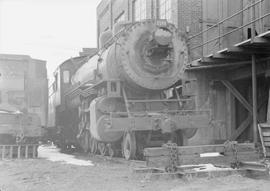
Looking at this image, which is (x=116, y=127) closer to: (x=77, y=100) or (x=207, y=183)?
Result: (x=207, y=183)

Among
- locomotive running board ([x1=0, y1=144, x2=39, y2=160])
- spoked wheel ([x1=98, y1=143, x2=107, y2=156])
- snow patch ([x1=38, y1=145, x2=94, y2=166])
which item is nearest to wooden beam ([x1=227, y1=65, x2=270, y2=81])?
spoked wheel ([x1=98, y1=143, x2=107, y2=156])

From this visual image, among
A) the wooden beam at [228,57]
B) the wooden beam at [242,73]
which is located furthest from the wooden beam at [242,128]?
the wooden beam at [228,57]

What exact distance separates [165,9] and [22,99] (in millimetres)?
7071

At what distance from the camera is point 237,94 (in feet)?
44.9

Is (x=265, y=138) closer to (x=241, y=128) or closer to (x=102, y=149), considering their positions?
(x=241, y=128)

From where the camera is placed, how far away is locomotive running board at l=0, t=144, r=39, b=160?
13.2m

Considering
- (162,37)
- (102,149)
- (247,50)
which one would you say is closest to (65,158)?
(102,149)

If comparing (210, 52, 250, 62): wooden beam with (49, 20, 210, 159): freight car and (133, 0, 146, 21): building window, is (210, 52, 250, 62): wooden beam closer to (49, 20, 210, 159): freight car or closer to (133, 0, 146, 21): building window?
(49, 20, 210, 159): freight car

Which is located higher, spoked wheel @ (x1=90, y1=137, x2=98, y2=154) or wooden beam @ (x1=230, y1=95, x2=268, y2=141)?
wooden beam @ (x1=230, y1=95, x2=268, y2=141)

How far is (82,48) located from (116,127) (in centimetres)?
890

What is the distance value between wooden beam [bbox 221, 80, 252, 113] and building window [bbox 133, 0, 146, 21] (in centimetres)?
706

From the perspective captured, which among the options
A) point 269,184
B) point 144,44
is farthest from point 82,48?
point 269,184

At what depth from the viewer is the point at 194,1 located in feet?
56.4

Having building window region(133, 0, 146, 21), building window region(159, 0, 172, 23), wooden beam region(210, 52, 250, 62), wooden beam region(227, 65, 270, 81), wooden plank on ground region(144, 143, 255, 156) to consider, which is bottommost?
→ wooden plank on ground region(144, 143, 255, 156)
